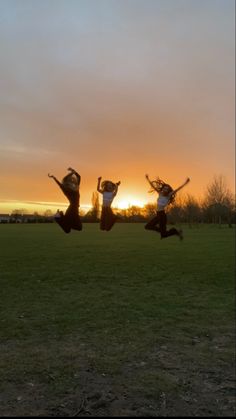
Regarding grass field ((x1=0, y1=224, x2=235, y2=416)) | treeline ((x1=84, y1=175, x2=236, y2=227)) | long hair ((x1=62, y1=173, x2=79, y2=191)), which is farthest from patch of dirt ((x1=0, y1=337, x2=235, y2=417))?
long hair ((x1=62, y1=173, x2=79, y2=191))

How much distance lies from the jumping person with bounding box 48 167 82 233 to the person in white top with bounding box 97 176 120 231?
548 millimetres

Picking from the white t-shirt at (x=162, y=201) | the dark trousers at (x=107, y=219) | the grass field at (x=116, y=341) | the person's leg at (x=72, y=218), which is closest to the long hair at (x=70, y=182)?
the person's leg at (x=72, y=218)

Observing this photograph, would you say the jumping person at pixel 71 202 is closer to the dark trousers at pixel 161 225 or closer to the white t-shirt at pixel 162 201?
the white t-shirt at pixel 162 201

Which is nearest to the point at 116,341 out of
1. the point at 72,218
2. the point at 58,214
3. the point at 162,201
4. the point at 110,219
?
the point at 110,219

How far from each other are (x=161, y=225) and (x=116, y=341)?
338 feet

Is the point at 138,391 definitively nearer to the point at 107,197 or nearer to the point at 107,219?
the point at 107,219

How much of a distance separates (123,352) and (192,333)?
809 inches

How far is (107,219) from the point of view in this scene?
313 inches

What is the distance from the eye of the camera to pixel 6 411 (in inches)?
3113

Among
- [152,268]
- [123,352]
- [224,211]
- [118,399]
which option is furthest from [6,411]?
[152,268]

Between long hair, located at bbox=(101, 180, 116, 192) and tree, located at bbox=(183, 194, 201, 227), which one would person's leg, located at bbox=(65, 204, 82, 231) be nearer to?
long hair, located at bbox=(101, 180, 116, 192)

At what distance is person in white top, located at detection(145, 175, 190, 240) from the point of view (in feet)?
24.2

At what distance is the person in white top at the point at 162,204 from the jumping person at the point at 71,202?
4.25ft

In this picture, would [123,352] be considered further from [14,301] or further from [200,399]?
[14,301]
